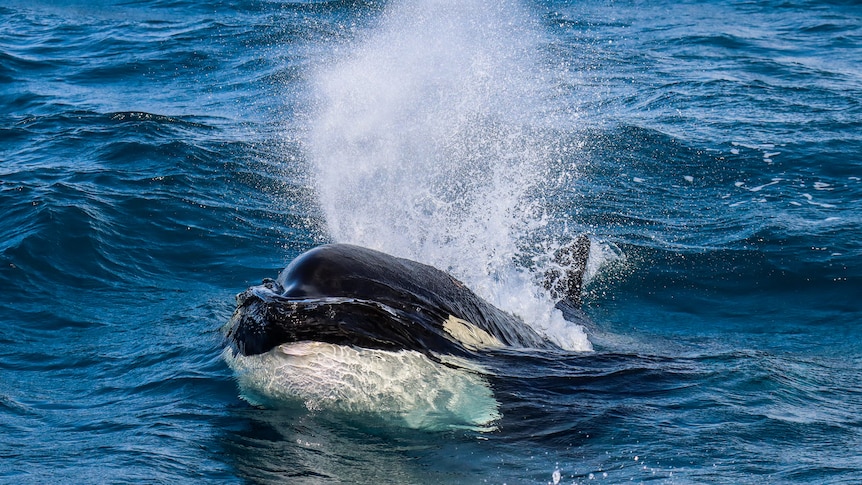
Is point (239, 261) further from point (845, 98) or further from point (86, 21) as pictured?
point (86, 21)

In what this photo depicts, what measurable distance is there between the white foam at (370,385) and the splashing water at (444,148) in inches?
155

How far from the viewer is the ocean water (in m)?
7.62

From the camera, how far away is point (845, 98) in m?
22.2

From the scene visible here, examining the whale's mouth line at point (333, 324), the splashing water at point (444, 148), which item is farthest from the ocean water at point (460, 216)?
the whale's mouth line at point (333, 324)

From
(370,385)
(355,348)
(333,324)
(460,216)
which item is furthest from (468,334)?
(460,216)

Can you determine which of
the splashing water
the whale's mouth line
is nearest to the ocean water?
the splashing water

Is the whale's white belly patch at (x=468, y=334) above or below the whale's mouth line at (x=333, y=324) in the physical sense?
below

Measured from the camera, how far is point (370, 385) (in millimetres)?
7480

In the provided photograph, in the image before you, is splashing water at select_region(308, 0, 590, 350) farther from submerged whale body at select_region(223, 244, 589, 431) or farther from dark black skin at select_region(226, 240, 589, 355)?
submerged whale body at select_region(223, 244, 589, 431)

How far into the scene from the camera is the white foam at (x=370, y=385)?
733 centimetres

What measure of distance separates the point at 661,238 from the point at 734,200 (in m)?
2.30

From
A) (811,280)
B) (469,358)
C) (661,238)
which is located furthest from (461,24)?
(469,358)

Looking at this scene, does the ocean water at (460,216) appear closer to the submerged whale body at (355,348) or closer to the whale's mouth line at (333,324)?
the submerged whale body at (355,348)

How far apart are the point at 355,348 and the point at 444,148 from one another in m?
12.9
